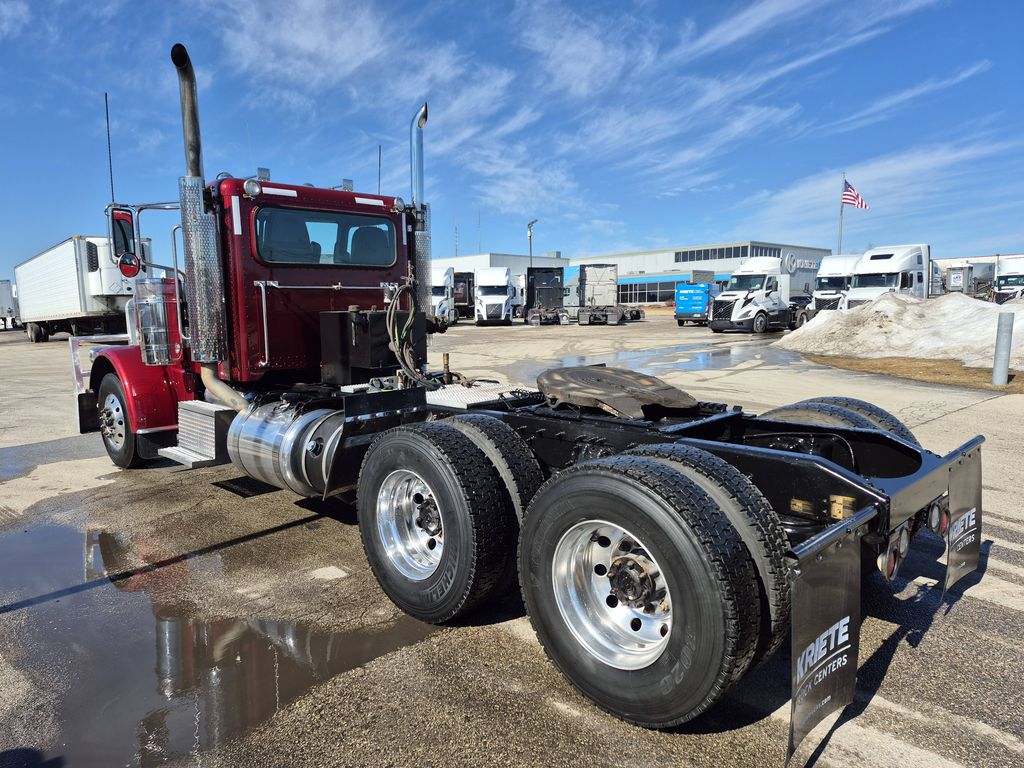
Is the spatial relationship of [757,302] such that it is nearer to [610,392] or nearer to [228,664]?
[610,392]

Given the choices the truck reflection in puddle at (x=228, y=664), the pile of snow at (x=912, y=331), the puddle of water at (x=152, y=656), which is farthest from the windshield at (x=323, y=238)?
the pile of snow at (x=912, y=331)

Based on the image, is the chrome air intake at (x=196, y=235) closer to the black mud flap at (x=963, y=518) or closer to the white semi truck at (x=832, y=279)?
the black mud flap at (x=963, y=518)

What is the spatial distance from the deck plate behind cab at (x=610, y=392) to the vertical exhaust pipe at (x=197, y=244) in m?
2.73

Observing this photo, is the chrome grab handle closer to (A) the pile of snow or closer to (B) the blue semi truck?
(A) the pile of snow

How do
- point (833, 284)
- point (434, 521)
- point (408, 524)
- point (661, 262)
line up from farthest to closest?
1. point (661, 262)
2. point (833, 284)
3. point (408, 524)
4. point (434, 521)

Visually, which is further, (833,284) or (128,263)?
(833,284)

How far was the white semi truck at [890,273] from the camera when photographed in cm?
2516

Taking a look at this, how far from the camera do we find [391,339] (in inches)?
205

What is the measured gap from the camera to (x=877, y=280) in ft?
83.9

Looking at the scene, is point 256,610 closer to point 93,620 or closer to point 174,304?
point 93,620

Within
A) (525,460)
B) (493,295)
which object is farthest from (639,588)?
(493,295)

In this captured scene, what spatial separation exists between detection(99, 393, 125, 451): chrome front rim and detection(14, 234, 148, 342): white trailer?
15.9 m

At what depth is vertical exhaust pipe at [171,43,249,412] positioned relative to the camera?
4.89 meters

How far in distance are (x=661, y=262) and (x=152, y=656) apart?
276 feet
